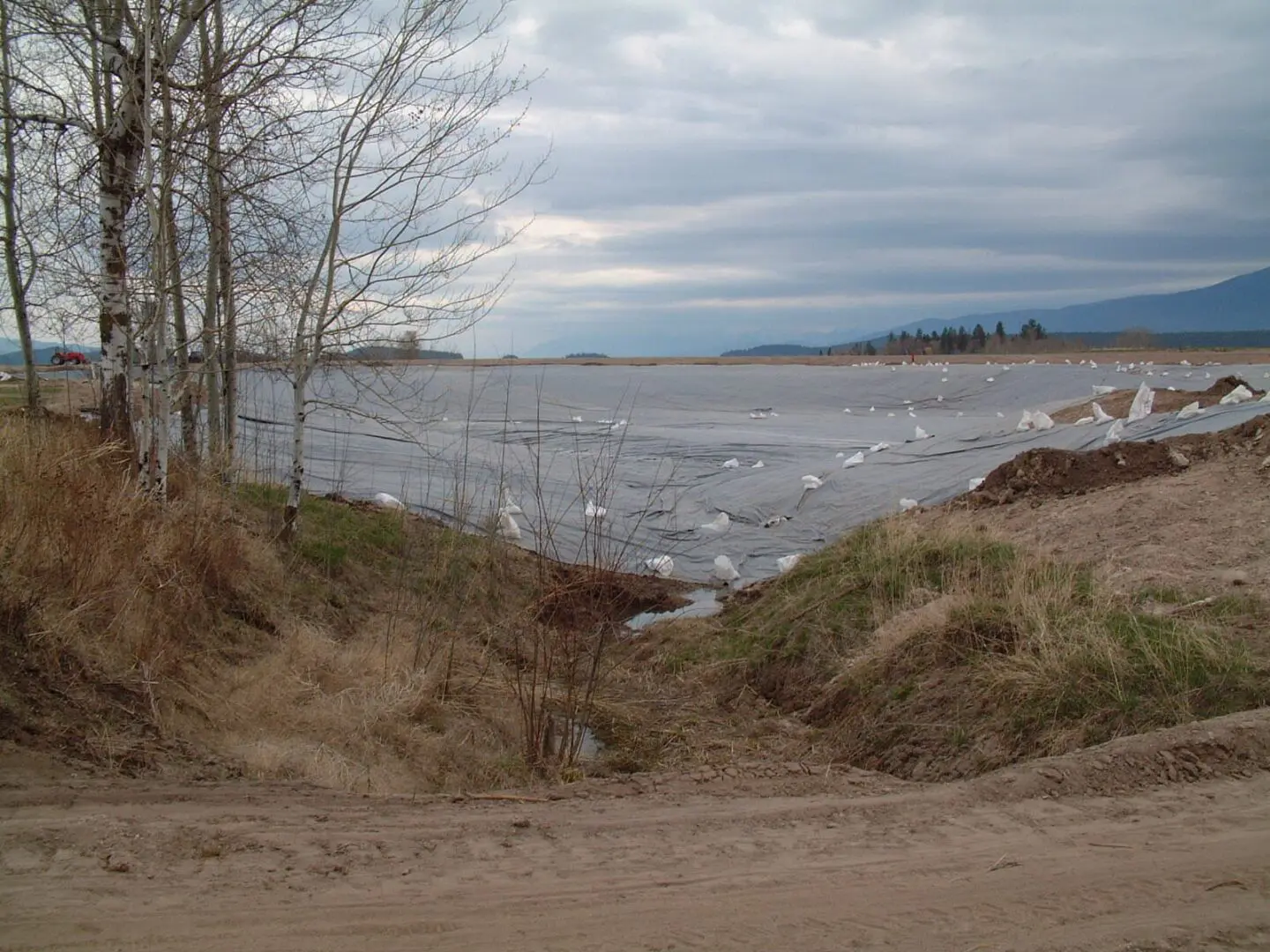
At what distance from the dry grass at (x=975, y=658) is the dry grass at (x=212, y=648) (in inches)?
82.9

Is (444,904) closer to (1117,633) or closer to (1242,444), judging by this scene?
(1117,633)

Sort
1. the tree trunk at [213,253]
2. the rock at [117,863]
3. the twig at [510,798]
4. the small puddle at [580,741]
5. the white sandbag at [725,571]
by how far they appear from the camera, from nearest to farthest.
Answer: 1. the rock at [117,863]
2. the twig at [510,798]
3. the small puddle at [580,741]
4. the tree trunk at [213,253]
5. the white sandbag at [725,571]

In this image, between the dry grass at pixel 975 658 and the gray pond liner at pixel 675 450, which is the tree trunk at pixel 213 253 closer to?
the gray pond liner at pixel 675 450

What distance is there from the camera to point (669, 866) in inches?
150

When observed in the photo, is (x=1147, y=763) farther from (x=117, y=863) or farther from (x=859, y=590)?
(x=117, y=863)

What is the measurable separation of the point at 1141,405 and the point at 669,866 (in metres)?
13.0

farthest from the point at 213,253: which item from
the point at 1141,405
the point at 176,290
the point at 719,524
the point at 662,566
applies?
the point at 1141,405

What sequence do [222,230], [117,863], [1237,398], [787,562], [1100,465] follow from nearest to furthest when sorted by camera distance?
[117,863]
[222,230]
[1100,465]
[787,562]
[1237,398]

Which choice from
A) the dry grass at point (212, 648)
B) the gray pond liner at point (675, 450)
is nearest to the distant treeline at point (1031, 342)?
the gray pond liner at point (675, 450)

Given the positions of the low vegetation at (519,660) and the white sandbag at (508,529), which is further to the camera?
the white sandbag at (508,529)

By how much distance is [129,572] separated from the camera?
21.1ft

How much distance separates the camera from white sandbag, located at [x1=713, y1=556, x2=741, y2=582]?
471 inches

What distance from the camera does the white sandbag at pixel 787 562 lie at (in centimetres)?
1098

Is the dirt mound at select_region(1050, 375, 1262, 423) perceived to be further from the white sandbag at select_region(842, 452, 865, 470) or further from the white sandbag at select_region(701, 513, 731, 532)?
the white sandbag at select_region(701, 513, 731, 532)
